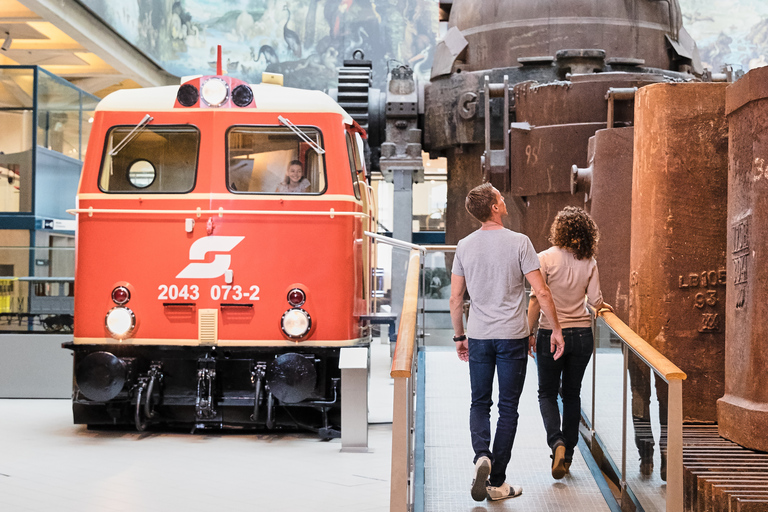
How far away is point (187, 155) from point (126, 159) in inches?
20.7

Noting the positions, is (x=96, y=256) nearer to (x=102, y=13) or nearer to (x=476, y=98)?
(x=476, y=98)

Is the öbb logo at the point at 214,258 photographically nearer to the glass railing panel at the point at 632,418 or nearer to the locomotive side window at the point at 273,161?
the locomotive side window at the point at 273,161

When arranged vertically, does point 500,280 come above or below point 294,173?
below

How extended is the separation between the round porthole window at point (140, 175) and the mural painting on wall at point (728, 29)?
3184 centimetres

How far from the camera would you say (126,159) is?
750 cm

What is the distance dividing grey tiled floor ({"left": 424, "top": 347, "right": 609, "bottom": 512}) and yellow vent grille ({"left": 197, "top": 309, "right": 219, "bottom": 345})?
1798 mm

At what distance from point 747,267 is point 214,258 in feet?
14.0

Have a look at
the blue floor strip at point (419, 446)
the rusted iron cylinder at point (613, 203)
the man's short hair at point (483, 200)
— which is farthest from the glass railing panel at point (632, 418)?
the rusted iron cylinder at point (613, 203)

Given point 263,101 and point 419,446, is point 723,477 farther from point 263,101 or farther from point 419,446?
point 263,101

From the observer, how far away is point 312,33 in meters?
35.3

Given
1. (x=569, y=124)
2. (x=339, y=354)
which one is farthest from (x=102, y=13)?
(x=339, y=354)

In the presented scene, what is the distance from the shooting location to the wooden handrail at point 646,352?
11.5 ft

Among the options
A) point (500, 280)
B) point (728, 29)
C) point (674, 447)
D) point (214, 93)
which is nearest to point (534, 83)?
point (214, 93)

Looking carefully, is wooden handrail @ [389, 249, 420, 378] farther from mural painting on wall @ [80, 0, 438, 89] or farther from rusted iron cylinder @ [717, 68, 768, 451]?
mural painting on wall @ [80, 0, 438, 89]
